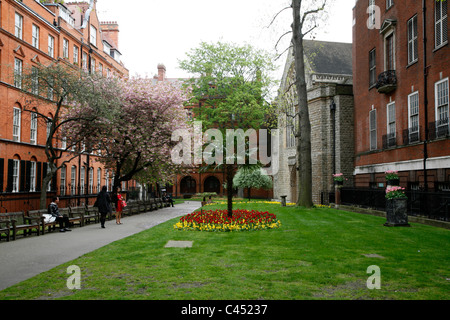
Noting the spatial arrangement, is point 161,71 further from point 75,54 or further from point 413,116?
point 413,116

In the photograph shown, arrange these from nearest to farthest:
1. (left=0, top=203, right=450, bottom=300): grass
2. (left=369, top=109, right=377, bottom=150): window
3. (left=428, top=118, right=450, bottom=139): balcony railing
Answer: (left=0, top=203, right=450, bottom=300): grass → (left=428, top=118, right=450, bottom=139): balcony railing → (left=369, top=109, right=377, bottom=150): window

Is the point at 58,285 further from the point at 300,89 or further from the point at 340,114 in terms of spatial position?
the point at 340,114

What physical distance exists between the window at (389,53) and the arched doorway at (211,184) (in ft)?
131

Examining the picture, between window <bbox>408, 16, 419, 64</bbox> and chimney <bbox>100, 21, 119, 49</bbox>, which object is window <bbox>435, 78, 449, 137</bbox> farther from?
chimney <bbox>100, 21, 119, 49</bbox>

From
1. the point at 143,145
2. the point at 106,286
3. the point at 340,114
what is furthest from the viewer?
the point at 340,114

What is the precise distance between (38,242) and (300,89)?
649 inches

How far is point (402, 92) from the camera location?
63.3 ft

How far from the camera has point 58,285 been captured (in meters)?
5.90

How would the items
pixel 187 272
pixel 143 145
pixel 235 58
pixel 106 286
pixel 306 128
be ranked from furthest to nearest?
pixel 235 58, pixel 143 145, pixel 306 128, pixel 187 272, pixel 106 286

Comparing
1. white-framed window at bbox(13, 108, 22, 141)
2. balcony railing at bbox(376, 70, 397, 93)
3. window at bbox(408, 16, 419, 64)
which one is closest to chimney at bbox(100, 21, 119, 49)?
white-framed window at bbox(13, 108, 22, 141)

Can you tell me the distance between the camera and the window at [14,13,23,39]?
75.5ft

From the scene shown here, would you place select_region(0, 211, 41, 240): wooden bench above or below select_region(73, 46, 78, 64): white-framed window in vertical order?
below

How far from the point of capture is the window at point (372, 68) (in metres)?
23.1

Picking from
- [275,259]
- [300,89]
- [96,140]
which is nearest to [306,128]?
[300,89]
